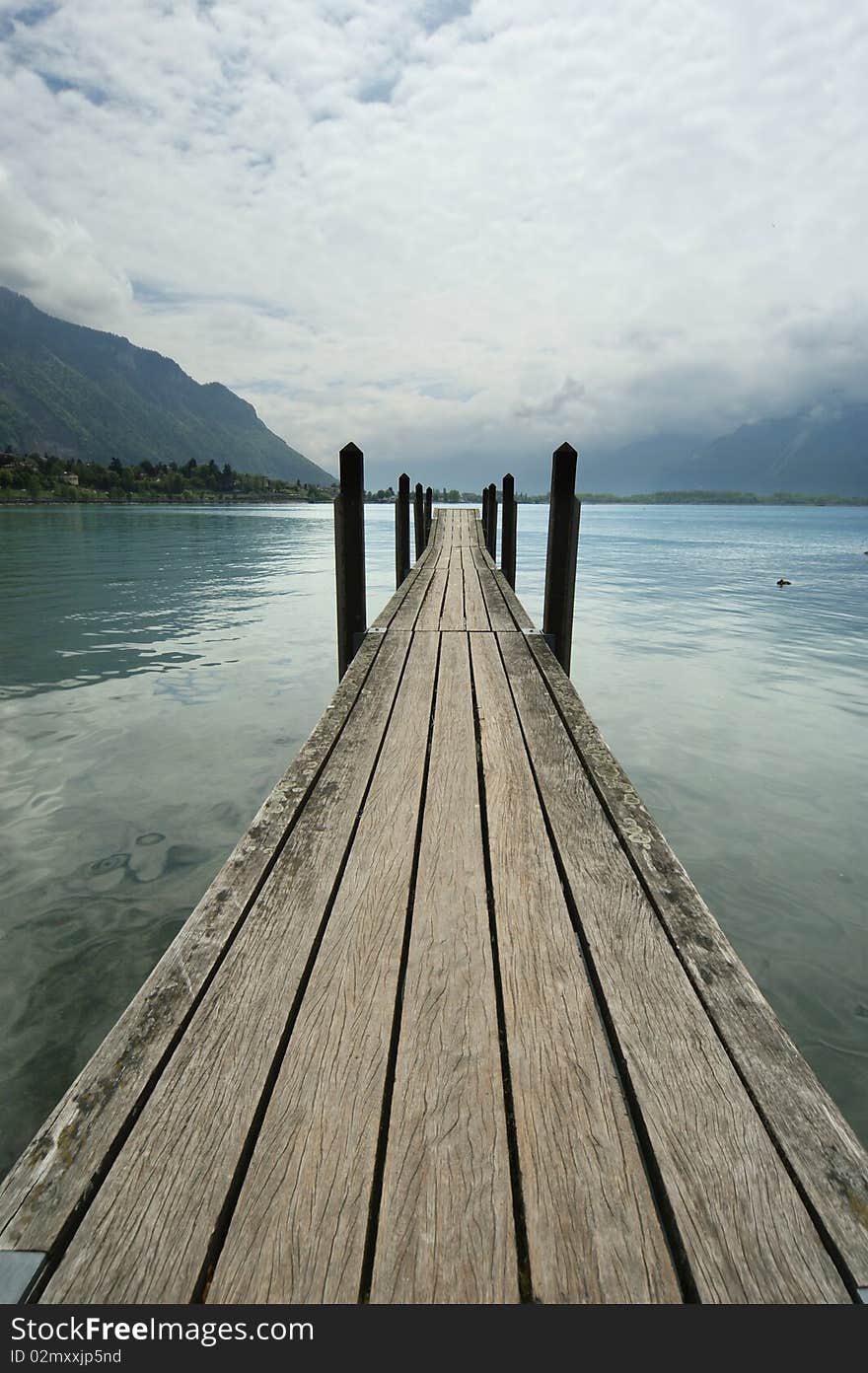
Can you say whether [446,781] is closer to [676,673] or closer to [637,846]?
[637,846]

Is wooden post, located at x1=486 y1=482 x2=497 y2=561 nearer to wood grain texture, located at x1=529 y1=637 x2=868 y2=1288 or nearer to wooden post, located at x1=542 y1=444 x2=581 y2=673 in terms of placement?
wooden post, located at x1=542 y1=444 x2=581 y2=673

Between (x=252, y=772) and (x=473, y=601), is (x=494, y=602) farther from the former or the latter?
(x=252, y=772)

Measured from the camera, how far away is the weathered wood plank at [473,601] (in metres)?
6.99

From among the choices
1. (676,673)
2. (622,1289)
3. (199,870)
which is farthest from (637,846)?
(676,673)

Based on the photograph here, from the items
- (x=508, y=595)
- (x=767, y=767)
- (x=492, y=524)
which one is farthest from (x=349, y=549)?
(x=492, y=524)

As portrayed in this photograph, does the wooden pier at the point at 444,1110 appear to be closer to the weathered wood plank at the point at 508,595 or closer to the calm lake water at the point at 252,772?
the calm lake water at the point at 252,772

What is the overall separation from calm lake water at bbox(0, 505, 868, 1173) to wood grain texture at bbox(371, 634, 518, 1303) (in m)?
1.65

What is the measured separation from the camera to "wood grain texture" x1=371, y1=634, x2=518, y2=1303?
117 centimetres

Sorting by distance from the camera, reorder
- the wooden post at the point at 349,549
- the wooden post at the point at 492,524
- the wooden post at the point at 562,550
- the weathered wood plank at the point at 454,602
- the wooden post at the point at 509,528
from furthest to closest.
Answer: the wooden post at the point at 492,524, the wooden post at the point at 509,528, the weathered wood plank at the point at 454,602, the wooden post at the point at 562,550, the wooden post at the point at 349,549

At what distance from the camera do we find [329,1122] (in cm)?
143

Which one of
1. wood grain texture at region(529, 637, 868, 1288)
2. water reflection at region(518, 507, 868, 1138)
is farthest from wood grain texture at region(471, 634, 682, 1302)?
water reflection at region(518, 507, 868, 1138)

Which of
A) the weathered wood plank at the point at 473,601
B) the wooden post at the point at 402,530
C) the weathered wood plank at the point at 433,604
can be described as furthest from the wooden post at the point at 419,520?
the weathered wood plank at the point at 433,604

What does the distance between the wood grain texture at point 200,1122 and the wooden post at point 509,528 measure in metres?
11.1
